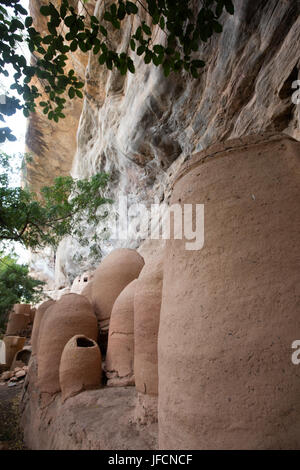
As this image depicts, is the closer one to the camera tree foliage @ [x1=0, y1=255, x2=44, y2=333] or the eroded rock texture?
the eroded rock texture

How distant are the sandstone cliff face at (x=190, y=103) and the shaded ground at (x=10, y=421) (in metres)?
5.32

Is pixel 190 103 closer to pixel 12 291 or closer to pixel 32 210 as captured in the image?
pixel 32 210

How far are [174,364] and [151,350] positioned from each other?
3.08 ft

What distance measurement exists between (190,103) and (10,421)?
23.2ft

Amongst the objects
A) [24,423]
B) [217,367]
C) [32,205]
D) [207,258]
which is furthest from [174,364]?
[32,205]

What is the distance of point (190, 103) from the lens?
23.2ft

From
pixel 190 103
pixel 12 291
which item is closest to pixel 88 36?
pixel 190 103

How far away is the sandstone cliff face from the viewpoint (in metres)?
4.52

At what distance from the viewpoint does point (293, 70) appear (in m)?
4.16

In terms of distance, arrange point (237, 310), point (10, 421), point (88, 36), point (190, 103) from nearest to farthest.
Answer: point (237, 310), point (88, 36), point (10, 421), point (190, 103)

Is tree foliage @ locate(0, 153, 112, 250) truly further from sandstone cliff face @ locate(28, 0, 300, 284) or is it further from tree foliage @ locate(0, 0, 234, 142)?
tree foliage @ locate(0, 0, 234, 142)

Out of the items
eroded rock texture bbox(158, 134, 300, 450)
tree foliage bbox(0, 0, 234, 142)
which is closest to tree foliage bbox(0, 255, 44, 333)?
tree foliage bbox(0, 0, 234, 142)

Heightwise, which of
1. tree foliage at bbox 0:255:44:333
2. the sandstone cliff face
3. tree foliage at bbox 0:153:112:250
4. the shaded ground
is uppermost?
the sandstone cliff face

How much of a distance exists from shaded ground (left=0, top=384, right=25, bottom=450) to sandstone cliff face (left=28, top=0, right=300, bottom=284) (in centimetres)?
532
